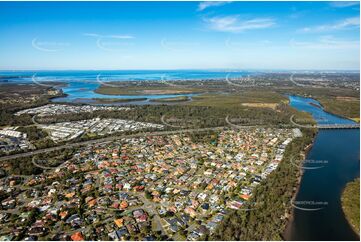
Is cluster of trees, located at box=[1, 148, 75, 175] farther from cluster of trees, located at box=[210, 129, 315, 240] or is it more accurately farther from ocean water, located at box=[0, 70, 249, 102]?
ocean water, located at box=[0, 70, 249, 102]

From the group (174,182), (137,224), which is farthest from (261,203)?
(137,224)

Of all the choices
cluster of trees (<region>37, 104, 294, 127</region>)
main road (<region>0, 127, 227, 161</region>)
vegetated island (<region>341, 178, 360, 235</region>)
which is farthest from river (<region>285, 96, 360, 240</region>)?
main road (<region>0, 127, 227, 161</region>)

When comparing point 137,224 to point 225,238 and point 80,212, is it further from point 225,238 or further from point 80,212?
point 225,238

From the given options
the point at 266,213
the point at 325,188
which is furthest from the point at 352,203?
the point at 266,213

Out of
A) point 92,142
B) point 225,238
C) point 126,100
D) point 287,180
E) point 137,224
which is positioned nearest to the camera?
point 225,238

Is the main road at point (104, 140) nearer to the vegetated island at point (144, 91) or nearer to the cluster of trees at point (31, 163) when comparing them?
the cluster of trees at point (31, 163)

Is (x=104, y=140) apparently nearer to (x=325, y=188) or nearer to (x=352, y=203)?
(x=325, y=188)

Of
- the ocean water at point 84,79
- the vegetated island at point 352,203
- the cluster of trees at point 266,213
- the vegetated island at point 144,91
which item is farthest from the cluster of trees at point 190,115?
the vegetated island at point 144,91
